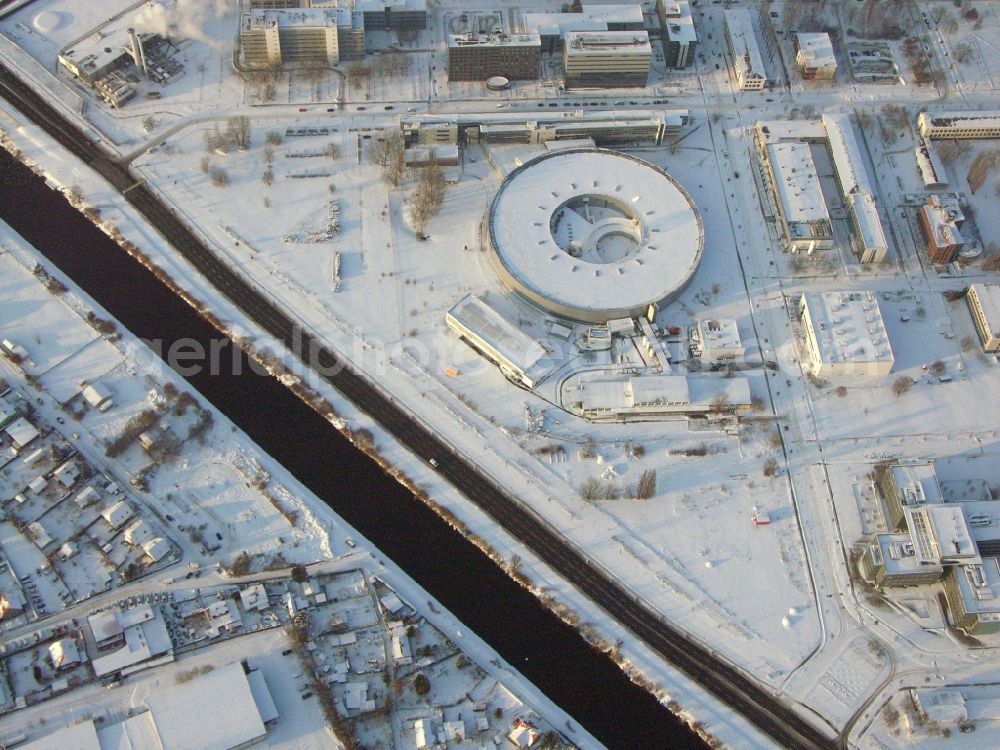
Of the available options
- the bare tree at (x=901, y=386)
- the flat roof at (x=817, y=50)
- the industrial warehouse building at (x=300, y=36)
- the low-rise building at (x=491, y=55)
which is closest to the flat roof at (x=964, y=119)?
the flat roof at (x=817, y=50)

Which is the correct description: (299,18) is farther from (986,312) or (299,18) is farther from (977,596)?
(977,596)

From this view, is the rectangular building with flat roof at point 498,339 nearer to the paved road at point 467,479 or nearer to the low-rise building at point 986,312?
the paved road at point 467,479

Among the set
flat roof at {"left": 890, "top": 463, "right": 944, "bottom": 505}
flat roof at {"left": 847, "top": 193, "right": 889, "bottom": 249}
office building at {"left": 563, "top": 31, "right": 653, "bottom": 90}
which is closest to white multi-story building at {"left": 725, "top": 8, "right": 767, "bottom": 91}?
office building at {"left": 563, "top": 31, "right": 653, "bottom": 90}

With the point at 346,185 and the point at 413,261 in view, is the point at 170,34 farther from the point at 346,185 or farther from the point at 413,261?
the point at 413,261

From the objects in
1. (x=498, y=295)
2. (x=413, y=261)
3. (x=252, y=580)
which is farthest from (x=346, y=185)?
(x=252, y=580)

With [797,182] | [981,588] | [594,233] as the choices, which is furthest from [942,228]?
[981,588]

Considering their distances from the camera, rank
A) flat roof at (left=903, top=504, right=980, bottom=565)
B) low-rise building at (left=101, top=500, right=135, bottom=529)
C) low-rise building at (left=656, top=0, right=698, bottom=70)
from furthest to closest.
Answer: low-rise building at (left=656, top=0, right=698, bottom=70), low-rise building at (left=101, top=500, right=135, bottom=529), flat roof at (left=903, top=504, right=980, bottom=565)

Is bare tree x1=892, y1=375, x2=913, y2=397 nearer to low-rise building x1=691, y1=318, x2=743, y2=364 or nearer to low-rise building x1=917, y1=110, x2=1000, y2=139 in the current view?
low-rise building x1=691, y1=318, x2=743, y2=364
